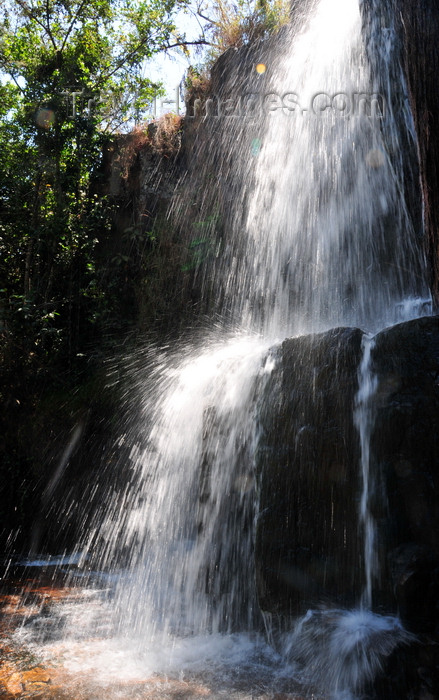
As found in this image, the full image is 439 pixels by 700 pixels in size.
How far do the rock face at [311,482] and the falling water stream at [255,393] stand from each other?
0.10 meters

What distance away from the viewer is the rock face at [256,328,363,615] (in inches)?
132

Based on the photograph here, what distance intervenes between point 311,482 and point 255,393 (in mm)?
1144

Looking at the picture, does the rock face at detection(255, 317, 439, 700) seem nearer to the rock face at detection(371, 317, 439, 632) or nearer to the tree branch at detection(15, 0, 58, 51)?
the rock face at detection(371, 317, 439, 632)

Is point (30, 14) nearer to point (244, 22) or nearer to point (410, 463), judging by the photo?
point (244, 22)

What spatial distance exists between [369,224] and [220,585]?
5.33m

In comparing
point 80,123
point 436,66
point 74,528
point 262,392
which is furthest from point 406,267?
point 80,123

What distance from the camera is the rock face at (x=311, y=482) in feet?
11.0

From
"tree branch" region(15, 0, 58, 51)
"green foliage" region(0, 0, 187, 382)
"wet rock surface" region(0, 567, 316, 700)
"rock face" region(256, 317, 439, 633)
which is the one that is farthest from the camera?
"tree branch" region(15, 0, 58, 51)

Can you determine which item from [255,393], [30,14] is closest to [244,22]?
[30,14]

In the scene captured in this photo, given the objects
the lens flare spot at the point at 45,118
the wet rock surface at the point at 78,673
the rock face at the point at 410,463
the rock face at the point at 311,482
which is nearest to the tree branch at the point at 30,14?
the lens flare spot at the point at 45,118

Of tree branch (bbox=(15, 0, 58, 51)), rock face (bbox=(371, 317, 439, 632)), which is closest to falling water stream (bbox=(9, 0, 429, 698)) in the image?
rock face (bbox=(371, 317, 439, 632))

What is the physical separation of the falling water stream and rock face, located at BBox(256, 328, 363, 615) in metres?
0.10

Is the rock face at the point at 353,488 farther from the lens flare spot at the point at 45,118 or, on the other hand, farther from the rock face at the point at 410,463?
the lens flare spot at the point at 45,118

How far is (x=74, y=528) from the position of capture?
6.50 metres
